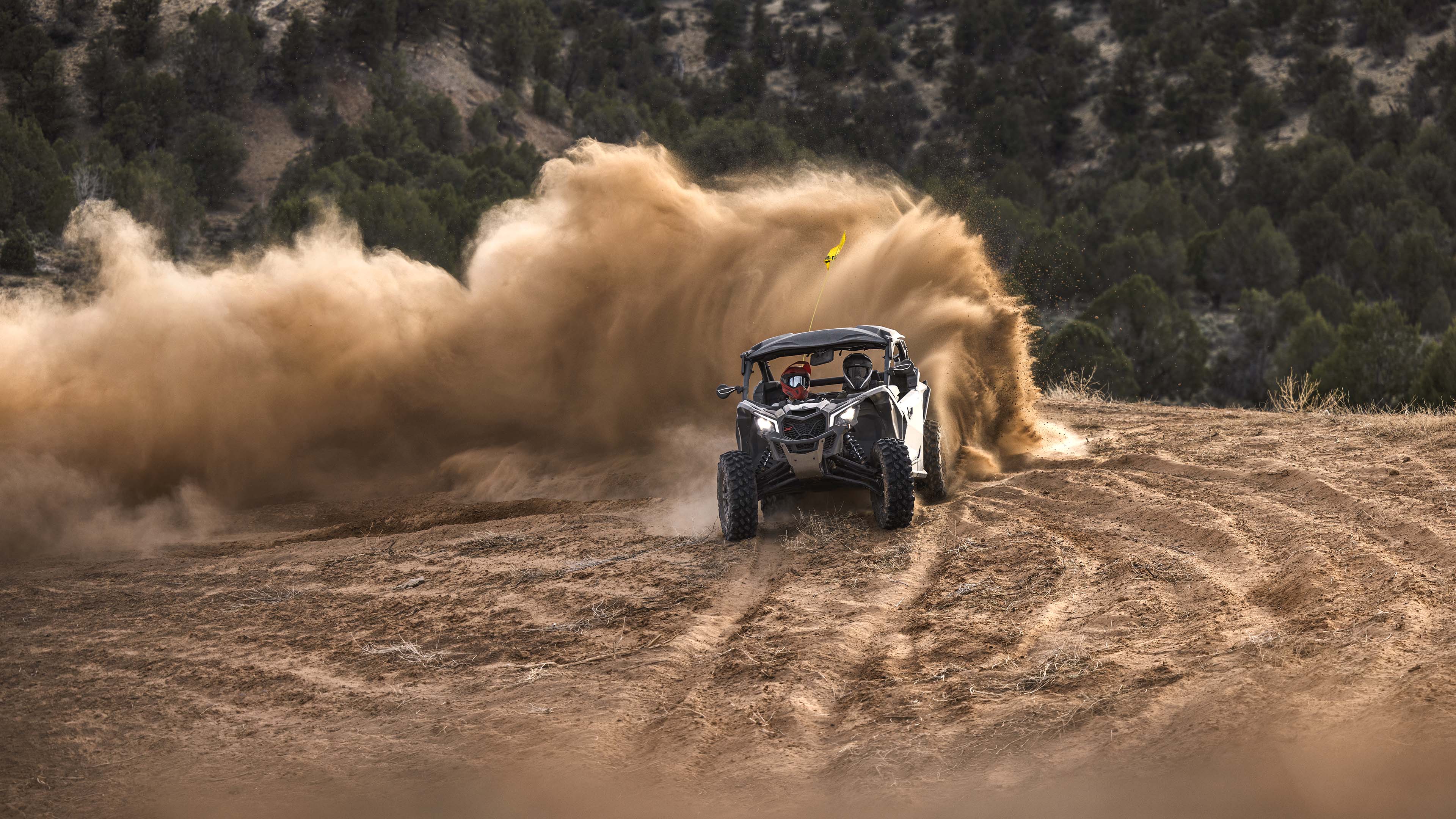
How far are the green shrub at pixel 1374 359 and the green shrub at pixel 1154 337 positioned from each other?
6880mm

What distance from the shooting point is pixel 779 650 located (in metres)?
7.59

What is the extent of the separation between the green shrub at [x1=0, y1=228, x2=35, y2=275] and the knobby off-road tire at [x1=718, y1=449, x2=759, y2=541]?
31.9m

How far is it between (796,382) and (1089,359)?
24.3 metres

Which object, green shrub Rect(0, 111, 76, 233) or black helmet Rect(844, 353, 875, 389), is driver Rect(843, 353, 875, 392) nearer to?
black helmet Rect(844, 353, 875, 389)

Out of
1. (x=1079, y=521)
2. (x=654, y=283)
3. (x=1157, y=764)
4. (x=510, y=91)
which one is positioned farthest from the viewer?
(x=510, y=91)

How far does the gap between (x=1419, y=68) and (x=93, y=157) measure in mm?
71745

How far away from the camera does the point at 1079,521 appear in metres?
10.5

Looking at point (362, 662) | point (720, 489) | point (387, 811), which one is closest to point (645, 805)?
point (387, 811)

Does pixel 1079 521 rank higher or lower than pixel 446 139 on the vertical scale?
lower

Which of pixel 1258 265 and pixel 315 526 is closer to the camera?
pixel 315 526

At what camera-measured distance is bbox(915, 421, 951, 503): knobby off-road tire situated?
11992mm

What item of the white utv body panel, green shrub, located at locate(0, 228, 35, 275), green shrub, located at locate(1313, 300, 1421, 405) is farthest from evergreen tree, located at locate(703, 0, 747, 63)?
the white utv body panel

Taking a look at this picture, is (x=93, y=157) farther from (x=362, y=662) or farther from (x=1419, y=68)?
(x=1419, y=68)

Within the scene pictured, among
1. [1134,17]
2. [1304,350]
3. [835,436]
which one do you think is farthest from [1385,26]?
[835,436]
